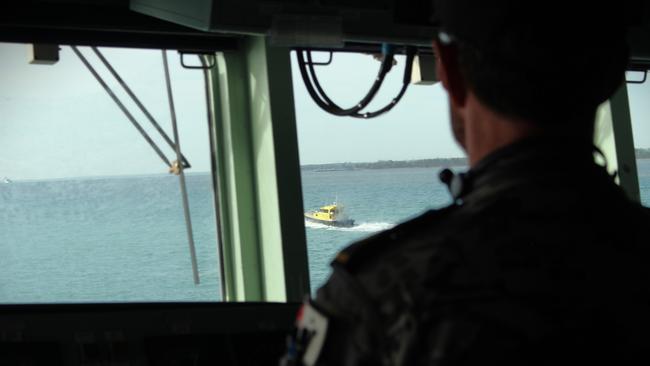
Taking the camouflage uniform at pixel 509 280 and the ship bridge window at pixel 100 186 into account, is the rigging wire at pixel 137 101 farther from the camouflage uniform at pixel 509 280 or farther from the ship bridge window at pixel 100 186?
the camouflage uniform at pixel 509 280

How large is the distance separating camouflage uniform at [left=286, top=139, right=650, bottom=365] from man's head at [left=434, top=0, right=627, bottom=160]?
0.02 meters

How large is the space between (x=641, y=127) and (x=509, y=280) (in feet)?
13.3

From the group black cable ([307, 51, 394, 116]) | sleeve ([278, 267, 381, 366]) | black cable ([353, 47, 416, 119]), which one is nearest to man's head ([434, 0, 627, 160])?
sleeve ([278, 267, 381, 366])

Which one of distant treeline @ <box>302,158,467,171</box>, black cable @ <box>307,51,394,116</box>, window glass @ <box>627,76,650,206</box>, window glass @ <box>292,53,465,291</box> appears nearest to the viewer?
black cable @ <box>307,51,394,116</box>

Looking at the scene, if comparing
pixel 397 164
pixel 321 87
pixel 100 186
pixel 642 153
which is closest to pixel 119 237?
pixel 100 186

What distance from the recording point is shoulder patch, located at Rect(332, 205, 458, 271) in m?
0.59

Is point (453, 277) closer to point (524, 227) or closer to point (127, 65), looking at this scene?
point (524, 227)

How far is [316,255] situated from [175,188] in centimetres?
63

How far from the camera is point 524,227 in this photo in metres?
0.58

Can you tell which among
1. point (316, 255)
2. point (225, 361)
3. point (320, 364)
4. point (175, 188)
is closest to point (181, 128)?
point (175, 188)

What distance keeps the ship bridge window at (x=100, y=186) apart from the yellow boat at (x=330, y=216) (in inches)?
17.0

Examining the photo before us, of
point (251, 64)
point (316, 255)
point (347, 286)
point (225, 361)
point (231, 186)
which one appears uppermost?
point (347, 286)

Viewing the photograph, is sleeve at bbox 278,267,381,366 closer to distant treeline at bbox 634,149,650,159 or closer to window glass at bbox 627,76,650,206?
window glass at bbox 627,76,650,206

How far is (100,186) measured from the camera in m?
3.11
